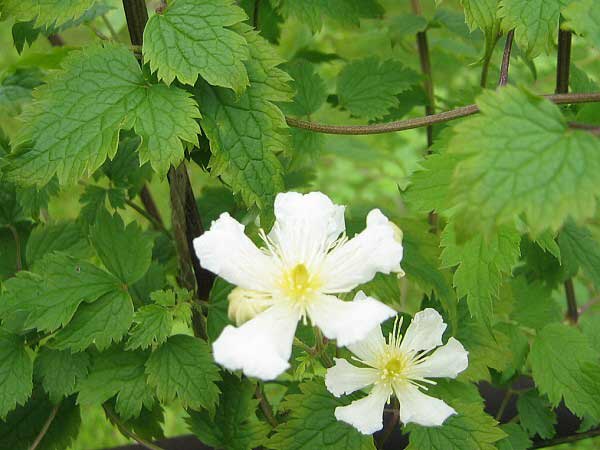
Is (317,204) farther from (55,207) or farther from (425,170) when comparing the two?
(55,207)

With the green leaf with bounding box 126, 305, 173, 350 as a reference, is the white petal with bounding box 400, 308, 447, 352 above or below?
above

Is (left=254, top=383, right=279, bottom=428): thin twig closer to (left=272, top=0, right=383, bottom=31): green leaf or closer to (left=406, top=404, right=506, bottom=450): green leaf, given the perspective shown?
(left=406, top=404, right=506, bottom=450): green leaf

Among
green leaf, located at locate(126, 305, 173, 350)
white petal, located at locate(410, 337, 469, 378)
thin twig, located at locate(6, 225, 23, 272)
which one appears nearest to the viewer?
white petal, located at locate(410, 337, 469, 378)

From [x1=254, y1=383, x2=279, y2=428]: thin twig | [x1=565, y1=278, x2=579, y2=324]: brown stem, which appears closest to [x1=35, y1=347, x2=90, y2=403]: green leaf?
[x1=254, y1=383, x2=279, y2=428]: thin twig

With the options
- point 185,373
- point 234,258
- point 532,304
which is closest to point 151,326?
point 185,373

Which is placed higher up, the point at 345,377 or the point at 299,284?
the point at 299,284

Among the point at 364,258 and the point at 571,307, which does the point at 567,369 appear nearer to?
the point at 571,307
